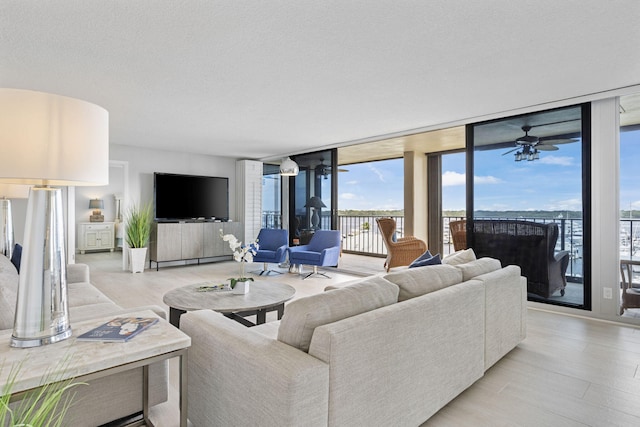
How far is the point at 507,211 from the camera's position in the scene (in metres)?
4.27

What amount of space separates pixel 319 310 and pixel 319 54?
1.99 meters

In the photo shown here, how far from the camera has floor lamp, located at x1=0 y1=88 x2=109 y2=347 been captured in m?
1.17

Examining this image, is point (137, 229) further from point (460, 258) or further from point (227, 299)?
point (460, 258)

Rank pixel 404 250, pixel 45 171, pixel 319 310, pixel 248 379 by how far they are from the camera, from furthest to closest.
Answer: pixel 404 250 < pixel 319 310 < pixel 248 379 < pixel 45 171

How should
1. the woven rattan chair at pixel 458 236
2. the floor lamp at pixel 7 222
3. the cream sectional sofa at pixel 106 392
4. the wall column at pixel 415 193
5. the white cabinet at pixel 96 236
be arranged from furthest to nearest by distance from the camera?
the white cabinet at pixel 96 236 → the wall column at pixel 415 193 → the woven rattan chair at pixel 458 236 → the floor lamp at pixel 7 222 → the cream sectional sofa at pixel 106 392

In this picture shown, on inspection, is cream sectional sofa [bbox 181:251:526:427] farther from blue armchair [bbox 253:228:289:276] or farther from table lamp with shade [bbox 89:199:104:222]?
table lamp with shade [bbox 89:199:104:222]

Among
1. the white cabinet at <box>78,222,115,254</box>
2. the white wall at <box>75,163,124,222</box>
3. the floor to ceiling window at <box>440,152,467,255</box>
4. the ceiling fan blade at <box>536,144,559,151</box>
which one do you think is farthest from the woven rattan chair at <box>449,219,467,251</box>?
the white cabinet at <box>78,222,115,254</box>

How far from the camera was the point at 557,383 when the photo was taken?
2.25 metres

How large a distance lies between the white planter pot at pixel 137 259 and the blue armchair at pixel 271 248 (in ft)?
6.44

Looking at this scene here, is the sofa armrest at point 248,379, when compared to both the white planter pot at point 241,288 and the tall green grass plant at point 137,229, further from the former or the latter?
the tall green grass plant at point 137,229

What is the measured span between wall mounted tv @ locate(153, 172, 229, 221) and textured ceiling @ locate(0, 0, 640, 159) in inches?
102

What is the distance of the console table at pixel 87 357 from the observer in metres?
1.09

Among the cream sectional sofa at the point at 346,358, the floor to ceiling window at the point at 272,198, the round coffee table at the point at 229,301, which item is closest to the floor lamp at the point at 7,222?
the round coffee table at the point at 229,301

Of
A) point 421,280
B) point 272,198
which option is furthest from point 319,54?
point 272,198
